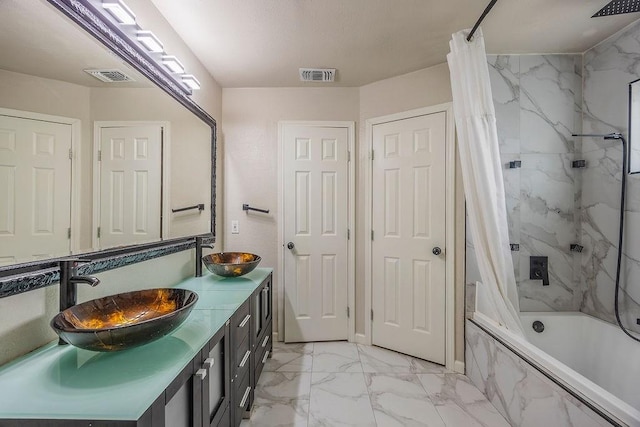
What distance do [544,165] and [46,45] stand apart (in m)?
2.93

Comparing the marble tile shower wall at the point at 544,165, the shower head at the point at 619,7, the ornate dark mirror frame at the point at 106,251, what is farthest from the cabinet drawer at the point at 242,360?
the shower head at the point at 619,7

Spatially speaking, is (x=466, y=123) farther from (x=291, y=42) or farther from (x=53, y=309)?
(x=53, y=309)

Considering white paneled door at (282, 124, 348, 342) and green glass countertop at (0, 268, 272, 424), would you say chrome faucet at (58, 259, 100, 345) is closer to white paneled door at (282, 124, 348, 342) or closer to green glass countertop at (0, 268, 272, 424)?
green glass countertop at (0, 268, 272, 424)

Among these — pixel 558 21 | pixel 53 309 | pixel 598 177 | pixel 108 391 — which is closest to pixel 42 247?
pixel 53 309

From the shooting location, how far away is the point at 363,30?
6.08 ft

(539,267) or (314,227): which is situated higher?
(314,227)

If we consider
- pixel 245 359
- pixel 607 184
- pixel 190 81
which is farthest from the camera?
pixel 607 184

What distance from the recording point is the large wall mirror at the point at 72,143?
0.90 metres

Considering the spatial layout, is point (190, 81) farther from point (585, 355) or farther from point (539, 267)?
point (585, 355)

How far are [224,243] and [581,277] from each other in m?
2.95

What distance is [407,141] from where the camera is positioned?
2428mm

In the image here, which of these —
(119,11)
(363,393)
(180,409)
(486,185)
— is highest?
(119,11)

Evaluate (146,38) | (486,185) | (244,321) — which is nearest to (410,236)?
(486,185)

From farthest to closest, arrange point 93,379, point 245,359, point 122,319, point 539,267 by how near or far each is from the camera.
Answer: point 539,267 → point 245,359 → point 122,319 → point 93,379
